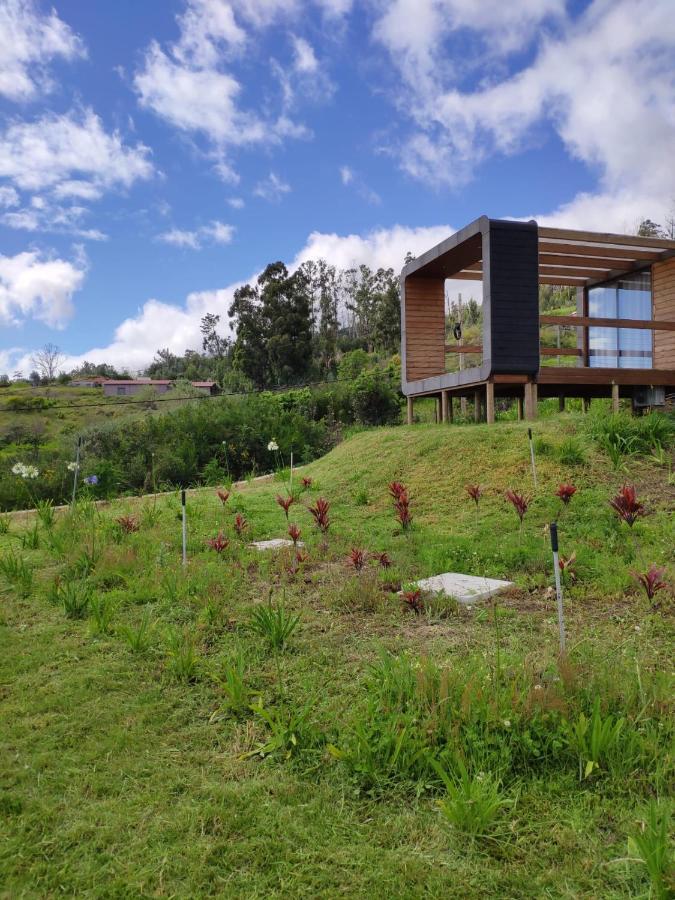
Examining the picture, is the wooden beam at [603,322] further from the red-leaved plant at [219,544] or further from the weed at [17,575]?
the weed at [17,575]

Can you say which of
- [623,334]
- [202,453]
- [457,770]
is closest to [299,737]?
[457,770]

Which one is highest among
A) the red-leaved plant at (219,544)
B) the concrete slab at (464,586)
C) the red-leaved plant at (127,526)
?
the red-leaved plant at (127,526)

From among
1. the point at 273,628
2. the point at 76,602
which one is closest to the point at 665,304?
the point at 273,628

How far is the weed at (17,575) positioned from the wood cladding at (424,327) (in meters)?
8.15

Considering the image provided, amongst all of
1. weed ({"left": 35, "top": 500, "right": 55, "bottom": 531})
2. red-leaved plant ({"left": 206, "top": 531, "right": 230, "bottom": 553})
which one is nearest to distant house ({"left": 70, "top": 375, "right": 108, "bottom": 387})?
weed ({"left": 35, "top": 500, "right": 55, "bottom": 531})

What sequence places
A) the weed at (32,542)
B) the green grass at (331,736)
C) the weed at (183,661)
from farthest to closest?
the weed at (32,542) < the weed at (183,661) < the green grass at (331,736)

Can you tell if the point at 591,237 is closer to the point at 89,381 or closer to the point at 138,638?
the point at 138,638

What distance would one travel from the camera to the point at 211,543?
491 cm

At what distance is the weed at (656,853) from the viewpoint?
1.47 m

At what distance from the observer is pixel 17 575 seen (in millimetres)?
4230

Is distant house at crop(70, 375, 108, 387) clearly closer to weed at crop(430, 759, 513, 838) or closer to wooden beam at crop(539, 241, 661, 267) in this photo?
wooden beam at crop(539, 241, 661, 267)

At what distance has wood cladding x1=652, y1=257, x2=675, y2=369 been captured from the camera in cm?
1046

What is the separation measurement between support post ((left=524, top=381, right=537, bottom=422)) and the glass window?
323cm

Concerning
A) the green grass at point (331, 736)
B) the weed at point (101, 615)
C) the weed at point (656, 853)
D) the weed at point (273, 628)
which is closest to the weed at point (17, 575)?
the green grass at point (331, 736)
